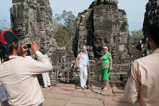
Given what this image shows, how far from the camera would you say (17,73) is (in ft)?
4.30

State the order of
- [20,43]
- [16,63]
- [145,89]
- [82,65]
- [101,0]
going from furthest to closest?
[101,0], [82,65], [20,43], [16,63], [145,89]

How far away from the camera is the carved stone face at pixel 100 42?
737 centimetres

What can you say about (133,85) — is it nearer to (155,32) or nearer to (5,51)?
(155,32)

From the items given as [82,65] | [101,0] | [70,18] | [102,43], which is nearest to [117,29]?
[102,43]

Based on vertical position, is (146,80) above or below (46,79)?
above

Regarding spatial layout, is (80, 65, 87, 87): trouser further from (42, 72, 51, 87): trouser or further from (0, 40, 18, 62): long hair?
(0, 40, 18, 62): long hair

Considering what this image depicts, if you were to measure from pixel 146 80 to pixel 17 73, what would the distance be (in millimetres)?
1166

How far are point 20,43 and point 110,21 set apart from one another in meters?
6.66

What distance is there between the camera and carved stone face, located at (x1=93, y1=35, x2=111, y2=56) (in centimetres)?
737

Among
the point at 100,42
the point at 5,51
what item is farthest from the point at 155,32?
the point at 100,42

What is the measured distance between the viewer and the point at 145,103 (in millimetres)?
1158

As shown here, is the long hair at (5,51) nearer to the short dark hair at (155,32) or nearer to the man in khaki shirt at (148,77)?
the man in khaki shirt at (148,77)

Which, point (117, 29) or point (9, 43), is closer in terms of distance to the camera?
point (9, 43)

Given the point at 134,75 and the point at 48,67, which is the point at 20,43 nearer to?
the point at 48,67
